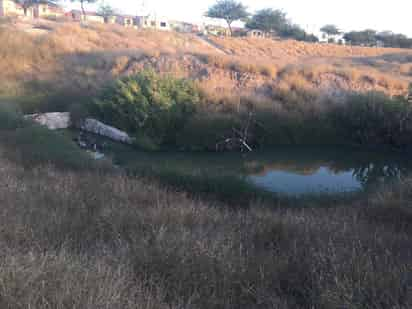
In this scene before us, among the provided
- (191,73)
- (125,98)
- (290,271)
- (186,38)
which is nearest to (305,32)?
(186,38)

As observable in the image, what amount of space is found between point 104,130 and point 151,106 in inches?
93.4

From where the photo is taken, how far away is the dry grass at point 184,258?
308cm

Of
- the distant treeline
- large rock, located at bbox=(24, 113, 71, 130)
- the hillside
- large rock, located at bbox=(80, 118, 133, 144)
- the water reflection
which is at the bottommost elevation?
the water reflection

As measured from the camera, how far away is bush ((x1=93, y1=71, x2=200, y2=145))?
52.0 ft

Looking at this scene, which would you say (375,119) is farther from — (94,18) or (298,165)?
(94,18)

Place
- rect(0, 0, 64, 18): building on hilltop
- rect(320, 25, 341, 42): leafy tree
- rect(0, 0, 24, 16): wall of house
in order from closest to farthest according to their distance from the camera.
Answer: rect(0, 0, 24, 16): wall of house → rect(0, 0, 64, 18): building on hilltop → rect(320, 25, 341, 42): leafy tree

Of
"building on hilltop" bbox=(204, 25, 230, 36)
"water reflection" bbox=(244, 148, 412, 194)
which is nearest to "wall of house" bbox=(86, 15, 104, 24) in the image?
"building on hilltop" bbox=(204, 25, 230, 36)

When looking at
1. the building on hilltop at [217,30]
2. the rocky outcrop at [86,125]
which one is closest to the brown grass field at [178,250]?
the rocky outcrop at [86,125]

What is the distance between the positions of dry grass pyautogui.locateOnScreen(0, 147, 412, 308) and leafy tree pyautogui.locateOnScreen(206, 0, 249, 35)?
55.2 metres

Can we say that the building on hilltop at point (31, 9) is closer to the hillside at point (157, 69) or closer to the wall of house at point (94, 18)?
the wall of house at point (94, 18)

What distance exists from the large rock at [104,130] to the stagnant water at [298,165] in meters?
1.47

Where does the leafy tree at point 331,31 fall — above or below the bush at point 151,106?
above

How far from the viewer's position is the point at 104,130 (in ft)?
54.7

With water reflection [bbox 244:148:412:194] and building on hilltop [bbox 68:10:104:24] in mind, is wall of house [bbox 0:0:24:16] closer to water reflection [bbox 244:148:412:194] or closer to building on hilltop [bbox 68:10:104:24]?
building on hilltop [bbox 68:10:104:24]
